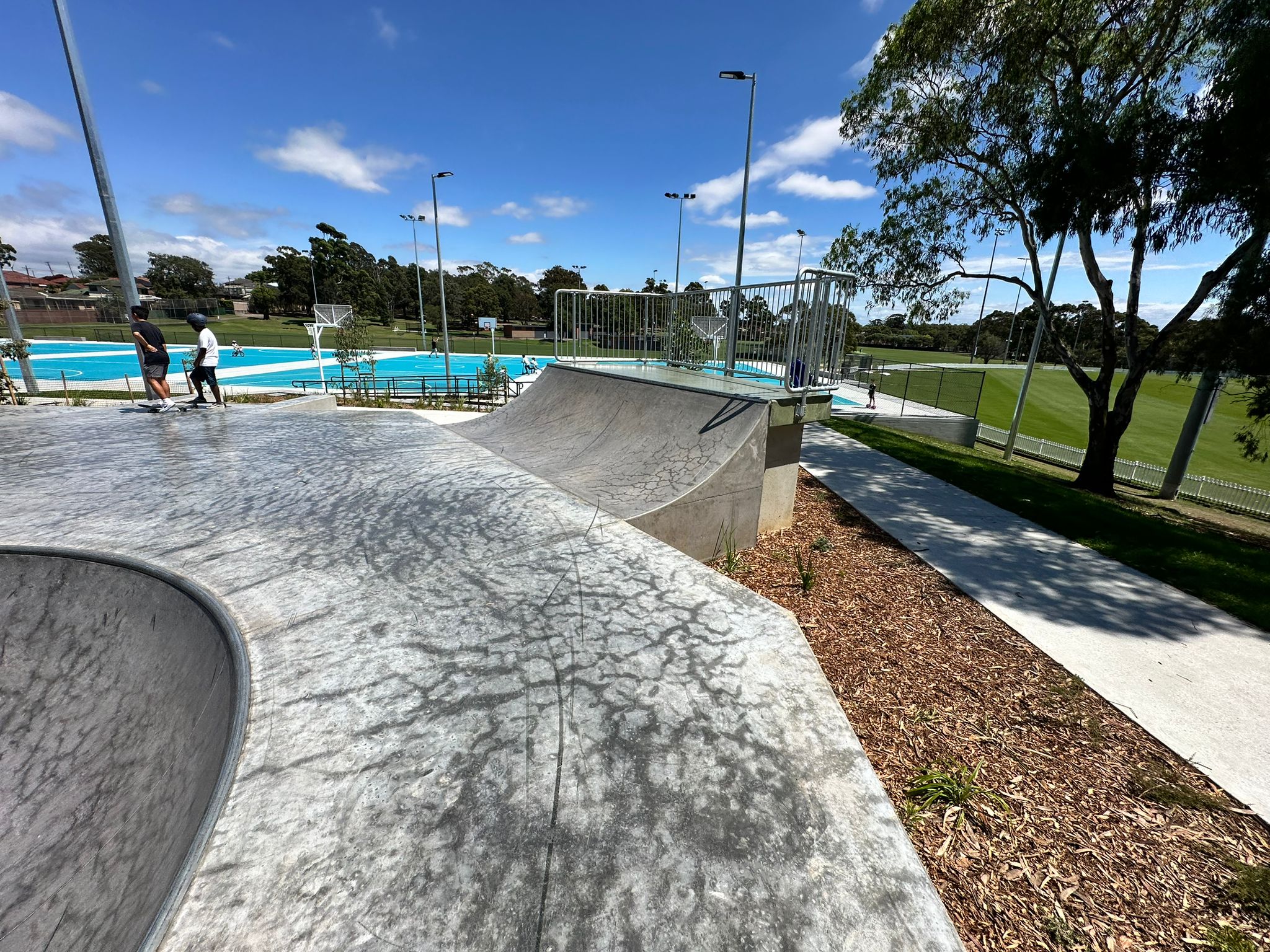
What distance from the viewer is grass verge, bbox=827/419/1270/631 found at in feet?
17.5

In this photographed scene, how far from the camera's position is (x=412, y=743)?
198cm

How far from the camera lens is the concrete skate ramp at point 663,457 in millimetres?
5051

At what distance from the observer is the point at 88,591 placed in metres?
3.27

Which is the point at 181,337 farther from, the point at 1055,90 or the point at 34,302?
the point at 1055,90

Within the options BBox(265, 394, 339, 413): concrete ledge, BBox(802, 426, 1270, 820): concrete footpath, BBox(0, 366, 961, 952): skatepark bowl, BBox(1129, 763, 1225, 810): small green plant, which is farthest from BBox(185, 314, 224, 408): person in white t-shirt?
BBox(1129, 763, 1225, 810): small green plant

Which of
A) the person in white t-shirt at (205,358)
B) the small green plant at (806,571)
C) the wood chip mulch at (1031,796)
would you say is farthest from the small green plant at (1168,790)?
the person in white t-shirt at (205,358)

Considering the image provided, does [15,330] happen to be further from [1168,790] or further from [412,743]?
[1168,790]

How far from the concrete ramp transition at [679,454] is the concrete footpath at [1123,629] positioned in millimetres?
2076

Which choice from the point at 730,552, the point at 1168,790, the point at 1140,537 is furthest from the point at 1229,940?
the point at 1140,537

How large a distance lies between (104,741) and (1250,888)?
5487 millimetres

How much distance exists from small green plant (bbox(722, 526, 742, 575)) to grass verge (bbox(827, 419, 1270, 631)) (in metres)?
4.66

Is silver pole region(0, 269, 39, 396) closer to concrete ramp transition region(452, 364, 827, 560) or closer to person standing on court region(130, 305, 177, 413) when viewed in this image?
person standing on court region(130, 305, 177, 413)

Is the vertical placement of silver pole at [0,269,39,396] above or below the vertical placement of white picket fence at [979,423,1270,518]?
above

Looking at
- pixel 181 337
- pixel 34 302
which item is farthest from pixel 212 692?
pixel 34 302
